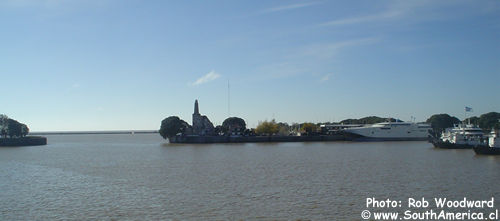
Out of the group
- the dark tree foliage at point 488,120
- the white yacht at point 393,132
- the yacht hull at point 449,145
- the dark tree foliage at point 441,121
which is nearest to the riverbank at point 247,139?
the white yacht at point 393,132

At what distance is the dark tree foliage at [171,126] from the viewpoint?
117544 mm

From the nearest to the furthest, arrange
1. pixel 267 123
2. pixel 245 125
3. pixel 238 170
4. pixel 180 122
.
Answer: pixel 238 170, pixel 180 122, pixel 267 123, pixel 245 125

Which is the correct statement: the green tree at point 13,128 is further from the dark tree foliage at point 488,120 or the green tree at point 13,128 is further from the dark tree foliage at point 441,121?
the dark tree foliage at point 488,120

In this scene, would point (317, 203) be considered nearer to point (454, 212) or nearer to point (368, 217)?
point (368, 217)

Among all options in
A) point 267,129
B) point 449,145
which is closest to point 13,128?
point 267,129

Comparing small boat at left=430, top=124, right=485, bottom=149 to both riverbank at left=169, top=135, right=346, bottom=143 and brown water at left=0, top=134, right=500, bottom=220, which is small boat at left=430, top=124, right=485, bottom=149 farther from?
riverbank at left=169, top=135, right=346, bottom=143

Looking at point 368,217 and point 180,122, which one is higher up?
point 180,122

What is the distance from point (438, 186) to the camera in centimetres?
2848

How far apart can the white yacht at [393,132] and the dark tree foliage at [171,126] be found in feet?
148

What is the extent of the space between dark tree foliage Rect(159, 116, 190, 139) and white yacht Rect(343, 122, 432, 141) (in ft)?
148

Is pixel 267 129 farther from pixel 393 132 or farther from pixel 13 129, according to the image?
pixel 13 129

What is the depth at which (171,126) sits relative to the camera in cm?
11744

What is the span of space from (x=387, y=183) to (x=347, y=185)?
9.24 ft

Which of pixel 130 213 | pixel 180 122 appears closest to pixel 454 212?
pixel 130 213
